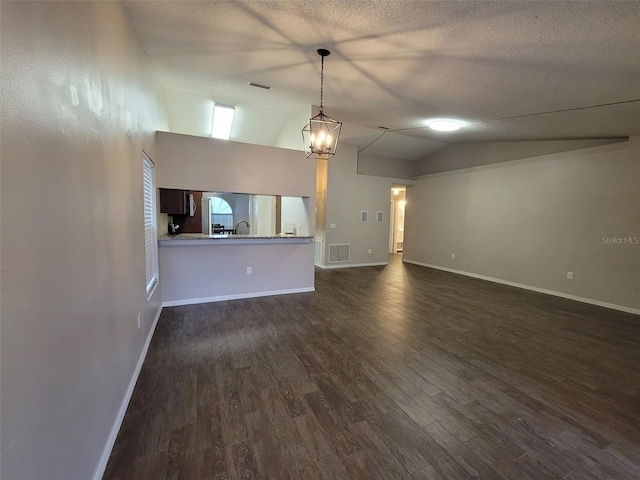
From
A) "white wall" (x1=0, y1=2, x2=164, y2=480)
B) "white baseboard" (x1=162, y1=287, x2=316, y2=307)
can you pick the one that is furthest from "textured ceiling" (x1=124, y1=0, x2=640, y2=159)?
"white baseboard" (x1=162, y1=287, x2=316, y2=307)

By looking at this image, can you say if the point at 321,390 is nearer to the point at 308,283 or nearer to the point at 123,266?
the point at 123,266

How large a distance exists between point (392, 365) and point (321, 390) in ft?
2.63

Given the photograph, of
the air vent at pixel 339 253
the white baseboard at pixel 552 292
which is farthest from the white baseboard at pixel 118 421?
the white baseboard at pixel 552 292

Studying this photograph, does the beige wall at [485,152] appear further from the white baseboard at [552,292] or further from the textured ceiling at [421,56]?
the white baseboard at [552,292]

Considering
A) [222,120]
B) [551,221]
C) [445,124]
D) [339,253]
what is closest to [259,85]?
[222,120]

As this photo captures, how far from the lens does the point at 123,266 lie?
2.04 m

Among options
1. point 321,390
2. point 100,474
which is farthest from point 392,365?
point 100,474

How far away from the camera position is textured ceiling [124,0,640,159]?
6.93 ft

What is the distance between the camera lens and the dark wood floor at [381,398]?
5.30 ft

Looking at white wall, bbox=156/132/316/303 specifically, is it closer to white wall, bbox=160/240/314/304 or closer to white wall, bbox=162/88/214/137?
white wall, bbox=160/240/314/304

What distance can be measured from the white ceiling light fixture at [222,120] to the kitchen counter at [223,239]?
8.27 feet

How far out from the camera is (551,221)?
17.4ft

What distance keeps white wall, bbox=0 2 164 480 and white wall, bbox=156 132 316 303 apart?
198 centimetres

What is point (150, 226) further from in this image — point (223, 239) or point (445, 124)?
point (445, 124)
